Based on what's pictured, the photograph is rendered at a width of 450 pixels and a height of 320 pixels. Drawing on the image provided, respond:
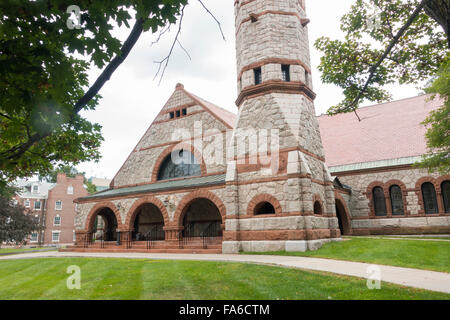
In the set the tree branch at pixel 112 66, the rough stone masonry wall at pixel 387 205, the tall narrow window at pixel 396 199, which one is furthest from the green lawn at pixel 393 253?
A: the tree branch at pixel 112 66

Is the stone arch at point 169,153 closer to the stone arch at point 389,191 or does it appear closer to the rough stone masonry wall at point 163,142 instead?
the rough stone masonry wall at point 163,142

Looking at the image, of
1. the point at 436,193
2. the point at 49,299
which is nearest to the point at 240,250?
the point at 49,299

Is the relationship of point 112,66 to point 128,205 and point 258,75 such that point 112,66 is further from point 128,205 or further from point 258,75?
point 128,205

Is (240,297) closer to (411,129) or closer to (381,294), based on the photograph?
(381,294)

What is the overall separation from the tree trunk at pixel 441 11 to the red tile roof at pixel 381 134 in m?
17.1

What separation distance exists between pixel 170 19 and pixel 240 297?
15.1 ft

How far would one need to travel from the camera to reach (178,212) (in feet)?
55.7

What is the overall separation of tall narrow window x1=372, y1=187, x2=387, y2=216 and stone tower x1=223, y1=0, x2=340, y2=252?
281 inches

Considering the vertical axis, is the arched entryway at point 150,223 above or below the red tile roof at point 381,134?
below

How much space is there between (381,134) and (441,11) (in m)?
19.7

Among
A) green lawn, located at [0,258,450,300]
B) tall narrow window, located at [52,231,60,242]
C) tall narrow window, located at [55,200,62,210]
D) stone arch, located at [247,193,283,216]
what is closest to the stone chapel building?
stone arch, located at [247,193,283,216]

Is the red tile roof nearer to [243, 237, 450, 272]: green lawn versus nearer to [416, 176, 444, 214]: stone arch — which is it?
[416, 176, 444, 214]: stone arch

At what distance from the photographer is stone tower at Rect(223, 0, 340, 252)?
13.5m

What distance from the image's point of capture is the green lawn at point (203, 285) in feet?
19.0
